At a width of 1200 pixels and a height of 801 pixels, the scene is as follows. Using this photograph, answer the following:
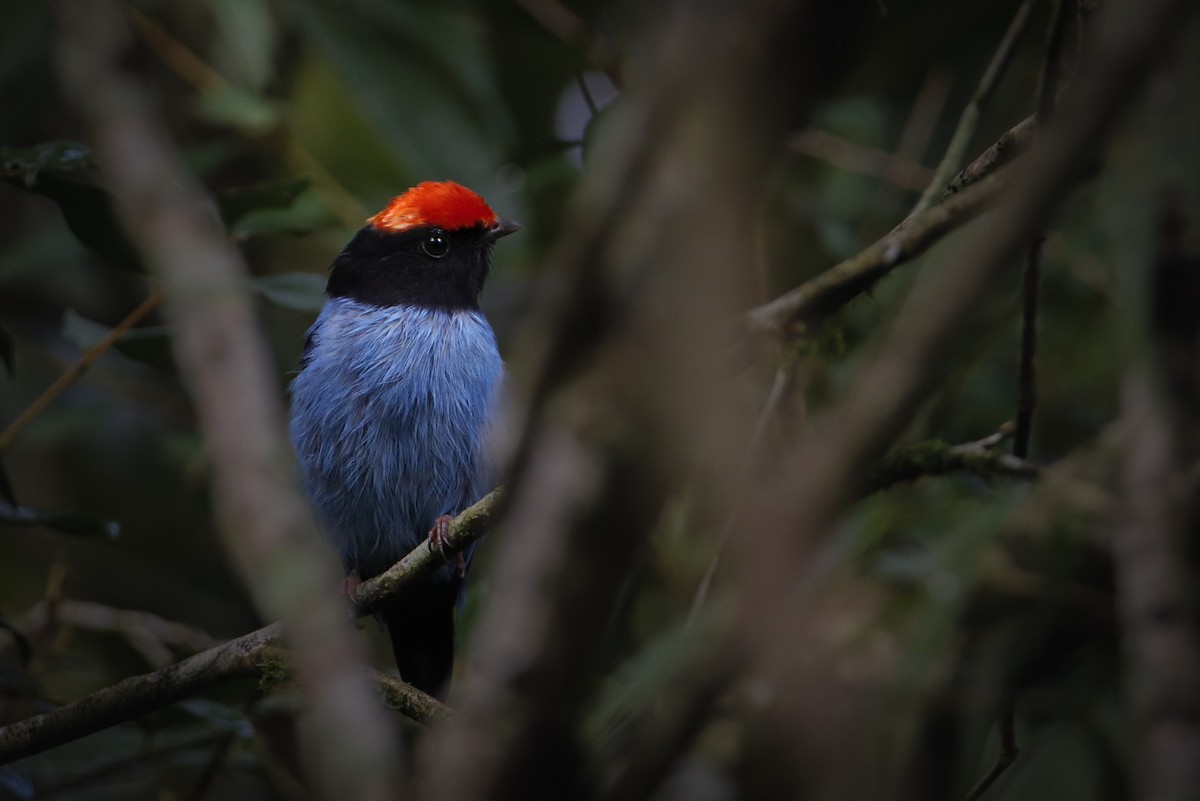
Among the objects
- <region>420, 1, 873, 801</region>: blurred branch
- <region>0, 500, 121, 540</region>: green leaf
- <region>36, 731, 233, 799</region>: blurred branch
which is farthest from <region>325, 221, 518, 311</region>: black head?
<region>420, 1, 873, 801</region>: blurred branch

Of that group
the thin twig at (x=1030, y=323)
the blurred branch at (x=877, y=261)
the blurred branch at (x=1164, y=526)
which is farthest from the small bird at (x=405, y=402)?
the blurred branch at (x=1164, y=526)

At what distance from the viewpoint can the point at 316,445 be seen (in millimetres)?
4680

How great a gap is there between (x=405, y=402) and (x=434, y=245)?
0.87m

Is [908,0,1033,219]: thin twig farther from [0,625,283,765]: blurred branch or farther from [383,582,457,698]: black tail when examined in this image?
[383,582,457,698]: black tail

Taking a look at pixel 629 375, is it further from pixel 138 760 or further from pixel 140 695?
pixel 138 760

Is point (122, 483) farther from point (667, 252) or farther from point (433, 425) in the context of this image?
point (667, 252)

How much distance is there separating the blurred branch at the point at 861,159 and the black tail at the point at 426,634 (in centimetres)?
248

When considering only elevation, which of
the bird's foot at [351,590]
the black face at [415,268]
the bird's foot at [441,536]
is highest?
the black face at [415,268]

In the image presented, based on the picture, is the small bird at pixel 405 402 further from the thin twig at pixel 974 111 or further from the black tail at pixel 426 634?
the thin twig at pixel 974 111

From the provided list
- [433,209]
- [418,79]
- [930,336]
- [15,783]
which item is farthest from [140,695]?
[418,79]

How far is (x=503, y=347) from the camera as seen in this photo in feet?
20.9

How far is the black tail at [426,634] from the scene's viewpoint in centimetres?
492

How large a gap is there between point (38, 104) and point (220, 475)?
17.7 feet


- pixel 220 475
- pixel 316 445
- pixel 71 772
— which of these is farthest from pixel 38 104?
pixel 220 475
